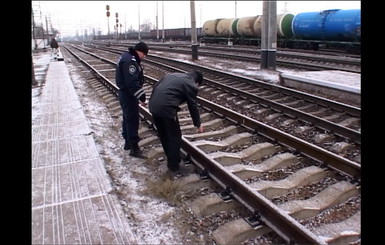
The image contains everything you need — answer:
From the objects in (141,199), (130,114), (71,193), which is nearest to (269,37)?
(130,114)

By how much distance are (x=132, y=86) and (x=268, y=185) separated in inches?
94.1

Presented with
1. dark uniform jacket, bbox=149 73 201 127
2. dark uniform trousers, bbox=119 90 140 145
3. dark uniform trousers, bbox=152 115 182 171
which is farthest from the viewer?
dark uniform trousers, bbox=119 90 140 145

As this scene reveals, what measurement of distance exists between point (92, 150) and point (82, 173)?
1.01 m

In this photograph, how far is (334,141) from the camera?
6.22 metres

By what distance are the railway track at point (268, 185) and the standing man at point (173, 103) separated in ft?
1.26

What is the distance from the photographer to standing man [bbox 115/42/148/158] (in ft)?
17.4

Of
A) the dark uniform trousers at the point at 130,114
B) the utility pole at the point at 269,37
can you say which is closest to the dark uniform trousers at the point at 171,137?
the dark uniform trousers at the point at 130,114

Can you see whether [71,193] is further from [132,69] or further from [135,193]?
[132,69]

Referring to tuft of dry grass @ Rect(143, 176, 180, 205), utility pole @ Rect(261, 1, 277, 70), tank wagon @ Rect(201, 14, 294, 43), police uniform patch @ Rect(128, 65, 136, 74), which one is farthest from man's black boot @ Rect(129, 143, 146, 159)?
tank wagon @ Rect(201, 14, 294, 43)

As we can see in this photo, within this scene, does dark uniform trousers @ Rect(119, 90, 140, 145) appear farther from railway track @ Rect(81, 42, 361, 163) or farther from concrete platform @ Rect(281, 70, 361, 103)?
concrete platform @ Rect(281, 70, 361, 103)

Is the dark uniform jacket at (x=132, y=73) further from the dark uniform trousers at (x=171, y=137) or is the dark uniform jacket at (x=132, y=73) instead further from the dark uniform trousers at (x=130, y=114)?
the dark uniform trousers at (x=171, y=137)

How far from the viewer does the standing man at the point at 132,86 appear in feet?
17.4
